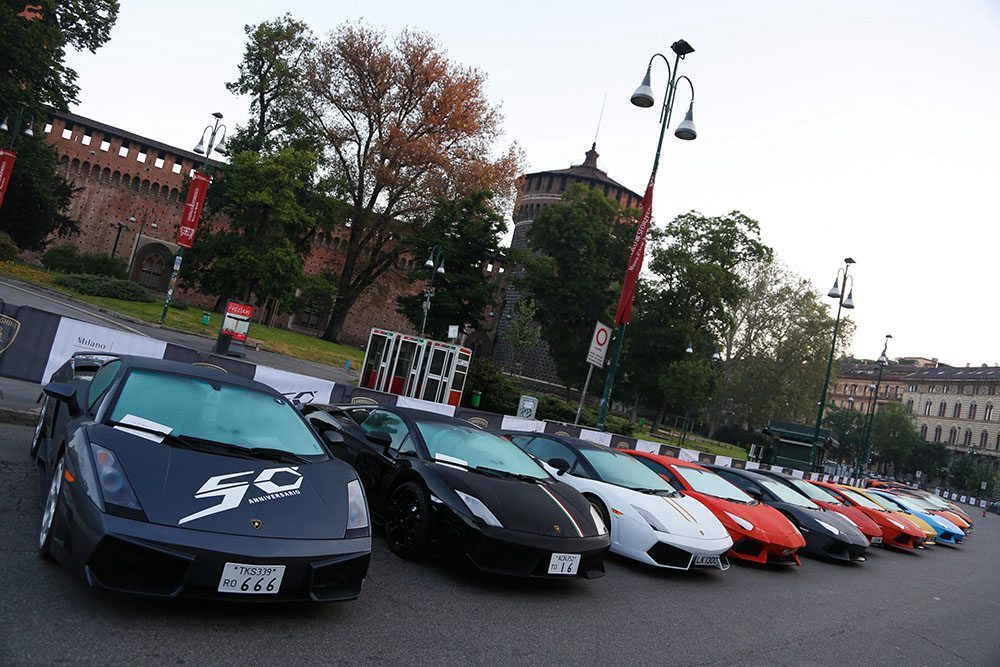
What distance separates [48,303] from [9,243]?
1472cm

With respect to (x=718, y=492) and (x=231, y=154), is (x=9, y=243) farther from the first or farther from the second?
(x=718, y=492)

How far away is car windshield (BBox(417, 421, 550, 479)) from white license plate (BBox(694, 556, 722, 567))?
6.48ft

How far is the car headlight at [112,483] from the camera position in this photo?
3.57m

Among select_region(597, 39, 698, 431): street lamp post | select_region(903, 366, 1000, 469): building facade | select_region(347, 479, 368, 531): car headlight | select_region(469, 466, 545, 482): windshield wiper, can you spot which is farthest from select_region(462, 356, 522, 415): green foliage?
select_region(903, 366, 1000, 469): building facade

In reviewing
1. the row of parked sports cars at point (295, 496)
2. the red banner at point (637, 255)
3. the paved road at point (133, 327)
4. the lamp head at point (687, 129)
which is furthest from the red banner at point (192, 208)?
the row of parked sports cars at point (295, 496)

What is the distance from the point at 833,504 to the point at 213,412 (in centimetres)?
1227

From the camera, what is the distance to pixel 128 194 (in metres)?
58.7

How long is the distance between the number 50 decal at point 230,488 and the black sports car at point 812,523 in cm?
841

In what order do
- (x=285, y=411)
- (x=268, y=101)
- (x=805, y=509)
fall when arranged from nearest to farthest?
(x=285, y=411) → (x=805, y=509) → (x=268, y=101)

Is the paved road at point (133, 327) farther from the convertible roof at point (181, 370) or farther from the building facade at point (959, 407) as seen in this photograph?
the building facade at point (959, 407)

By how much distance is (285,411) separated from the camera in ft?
16.7

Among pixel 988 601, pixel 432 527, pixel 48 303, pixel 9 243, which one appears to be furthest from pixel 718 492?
pixel 9 243

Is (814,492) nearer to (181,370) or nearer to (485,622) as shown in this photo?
(485,622)

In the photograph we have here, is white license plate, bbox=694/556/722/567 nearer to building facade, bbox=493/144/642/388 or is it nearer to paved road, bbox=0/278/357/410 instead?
paved road, bbox=0/278/357/410
